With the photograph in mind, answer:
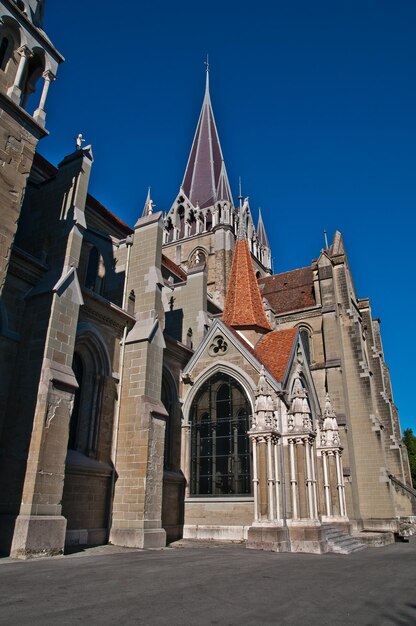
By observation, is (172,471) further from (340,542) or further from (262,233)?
(262,233)

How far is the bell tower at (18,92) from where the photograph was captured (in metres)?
10.5

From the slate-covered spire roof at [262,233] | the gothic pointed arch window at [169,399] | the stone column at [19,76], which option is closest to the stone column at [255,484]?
the gothic pointed arch window at [169,399]

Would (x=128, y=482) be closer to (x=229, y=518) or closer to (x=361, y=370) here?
(x=229, y=518)

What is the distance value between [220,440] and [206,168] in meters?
41.1

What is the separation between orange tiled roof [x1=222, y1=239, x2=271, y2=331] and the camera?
21600mm

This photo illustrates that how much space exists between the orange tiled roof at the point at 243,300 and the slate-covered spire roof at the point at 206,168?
2296cm

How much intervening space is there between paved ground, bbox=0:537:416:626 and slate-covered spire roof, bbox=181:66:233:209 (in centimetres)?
4049

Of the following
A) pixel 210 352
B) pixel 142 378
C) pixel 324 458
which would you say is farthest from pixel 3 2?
pixel 324 458

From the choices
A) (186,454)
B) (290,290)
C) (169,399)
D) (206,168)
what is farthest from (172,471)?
(206,168)

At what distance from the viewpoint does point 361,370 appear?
25875 millimetres

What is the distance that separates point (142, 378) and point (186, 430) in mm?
3935

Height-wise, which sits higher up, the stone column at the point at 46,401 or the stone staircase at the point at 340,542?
the stone column at the point at 46,401

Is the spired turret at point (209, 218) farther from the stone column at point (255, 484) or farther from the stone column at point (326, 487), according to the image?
the stone column at point (255, 484)

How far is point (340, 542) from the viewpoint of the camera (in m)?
15.5
